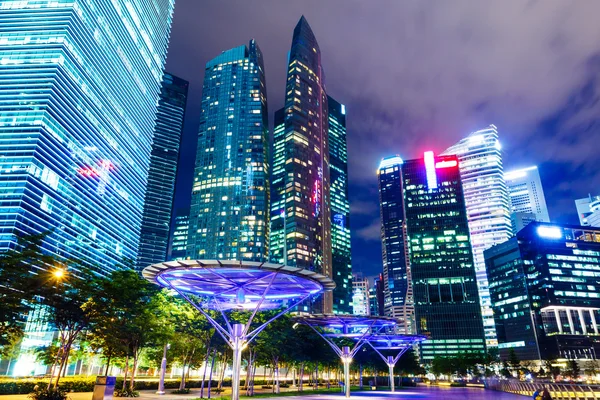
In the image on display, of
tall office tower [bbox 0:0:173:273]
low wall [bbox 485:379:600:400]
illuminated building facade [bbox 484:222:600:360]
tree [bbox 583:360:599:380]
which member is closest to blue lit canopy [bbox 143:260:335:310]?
low wall [bbox 485:379:600:400]

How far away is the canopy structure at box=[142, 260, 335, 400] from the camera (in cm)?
3031

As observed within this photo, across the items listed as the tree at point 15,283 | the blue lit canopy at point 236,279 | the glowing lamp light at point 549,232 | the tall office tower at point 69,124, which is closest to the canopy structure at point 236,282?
the blue lit canopy at point 236,279

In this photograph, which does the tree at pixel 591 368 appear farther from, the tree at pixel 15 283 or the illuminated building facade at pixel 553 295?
the tree at pixel 15 283

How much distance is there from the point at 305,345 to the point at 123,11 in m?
171

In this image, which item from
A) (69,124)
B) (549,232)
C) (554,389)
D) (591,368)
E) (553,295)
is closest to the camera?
(554,389)

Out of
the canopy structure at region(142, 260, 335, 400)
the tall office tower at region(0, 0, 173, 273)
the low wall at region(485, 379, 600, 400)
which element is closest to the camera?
the canopy structure at region(142, 260, 335, 400)

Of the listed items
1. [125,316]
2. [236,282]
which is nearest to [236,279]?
[236,282]

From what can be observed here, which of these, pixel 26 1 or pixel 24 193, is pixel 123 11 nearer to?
pixel 26 1

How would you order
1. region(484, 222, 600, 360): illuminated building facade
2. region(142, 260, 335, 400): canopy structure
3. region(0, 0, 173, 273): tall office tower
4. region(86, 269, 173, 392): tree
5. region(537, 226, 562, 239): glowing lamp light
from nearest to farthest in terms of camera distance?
Answer: region(142, 260, 335, 400): canopy structure
region(86, 269, 173, 392): tree
region(0, 0, 173, 273): tall office tower
region(484, 222, 600, 360): illuminated building facade
region(537, 226, 562, 239): glowing lamp light

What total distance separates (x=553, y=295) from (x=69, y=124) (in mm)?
200456

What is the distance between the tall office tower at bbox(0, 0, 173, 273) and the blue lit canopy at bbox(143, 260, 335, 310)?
8404 centimetres

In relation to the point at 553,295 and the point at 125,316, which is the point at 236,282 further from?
the point at 553,295

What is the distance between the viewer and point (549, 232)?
620ft

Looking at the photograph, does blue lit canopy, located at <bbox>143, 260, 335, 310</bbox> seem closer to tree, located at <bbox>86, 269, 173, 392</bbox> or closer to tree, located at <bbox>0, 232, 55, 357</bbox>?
tree, located at <bbox>86, 269, 173, 392</bbox>
